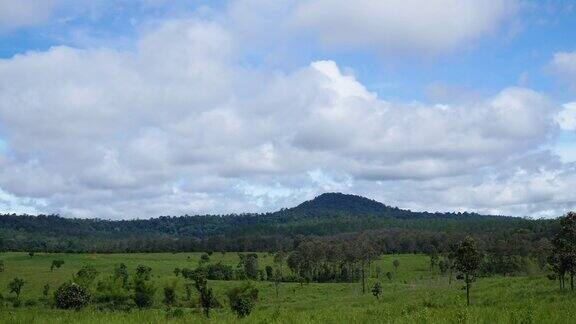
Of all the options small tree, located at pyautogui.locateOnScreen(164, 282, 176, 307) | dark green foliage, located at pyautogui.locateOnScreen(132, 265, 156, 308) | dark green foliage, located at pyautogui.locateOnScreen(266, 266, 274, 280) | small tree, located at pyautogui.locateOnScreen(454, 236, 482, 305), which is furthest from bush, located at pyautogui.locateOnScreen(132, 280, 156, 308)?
small tree, located at pyautogui.locateOnScreen(454, 236, 482, 305)

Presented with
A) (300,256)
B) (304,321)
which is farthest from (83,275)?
(304,321)

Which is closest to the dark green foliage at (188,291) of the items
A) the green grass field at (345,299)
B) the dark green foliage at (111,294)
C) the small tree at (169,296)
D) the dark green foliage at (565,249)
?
the green grass field at (345,299)

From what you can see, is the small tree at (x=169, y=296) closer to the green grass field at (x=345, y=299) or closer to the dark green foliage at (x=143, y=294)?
the dark green foliage at (x=143, y=294)

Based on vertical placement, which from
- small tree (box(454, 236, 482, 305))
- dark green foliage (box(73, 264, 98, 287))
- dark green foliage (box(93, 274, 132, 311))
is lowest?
dark green foliage (box(93, 274, 132, 311))

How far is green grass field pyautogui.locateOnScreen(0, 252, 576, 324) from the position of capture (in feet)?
34.2

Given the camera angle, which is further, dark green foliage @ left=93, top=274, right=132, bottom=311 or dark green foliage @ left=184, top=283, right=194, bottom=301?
dark green foliage @ left=184, top=283, right=194, bottom=301

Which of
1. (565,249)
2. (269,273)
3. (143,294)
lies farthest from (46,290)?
(565,249)

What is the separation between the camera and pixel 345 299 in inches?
2756

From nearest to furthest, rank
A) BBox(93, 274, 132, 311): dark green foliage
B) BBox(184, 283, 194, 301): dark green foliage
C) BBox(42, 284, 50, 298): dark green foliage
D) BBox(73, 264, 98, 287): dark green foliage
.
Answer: BBox(93, 274, 132, 311): dark green foliage, BBox(184, 283, 194, 301): dark green foliage, BBox(73, 264, 98, 287): dark green foliage, BBox(42, 284, 50, 298): dark green foliage

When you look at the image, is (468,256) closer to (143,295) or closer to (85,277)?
(143,295)

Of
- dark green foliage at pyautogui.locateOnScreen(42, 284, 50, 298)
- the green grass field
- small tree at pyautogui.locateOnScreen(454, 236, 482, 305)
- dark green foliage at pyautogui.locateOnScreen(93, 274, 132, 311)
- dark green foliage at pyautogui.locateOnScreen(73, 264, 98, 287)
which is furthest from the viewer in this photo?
dark green foliage at pyautogui.locateOnScreen(42, 284, 50, 298)

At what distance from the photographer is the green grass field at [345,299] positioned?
34.2 feet

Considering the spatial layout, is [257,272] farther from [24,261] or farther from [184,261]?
[24,261]

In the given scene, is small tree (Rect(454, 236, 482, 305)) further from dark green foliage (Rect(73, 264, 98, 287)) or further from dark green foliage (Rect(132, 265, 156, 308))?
dark green foliage (Rect(73, 264, 98, 287))
